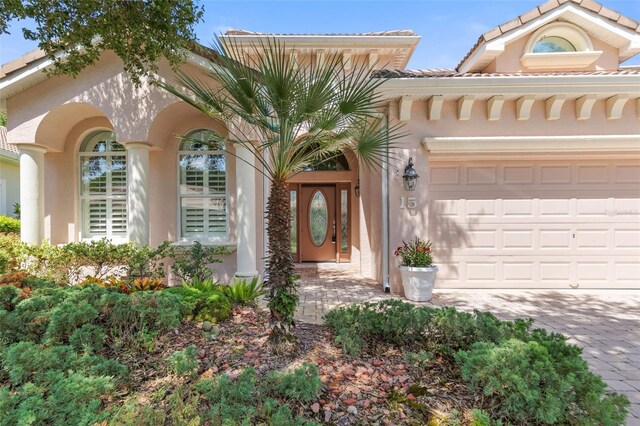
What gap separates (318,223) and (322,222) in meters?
0.14

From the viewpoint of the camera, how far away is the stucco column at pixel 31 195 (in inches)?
245

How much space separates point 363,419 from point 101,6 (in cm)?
590

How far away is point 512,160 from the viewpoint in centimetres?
675

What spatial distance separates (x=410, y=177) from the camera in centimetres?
637

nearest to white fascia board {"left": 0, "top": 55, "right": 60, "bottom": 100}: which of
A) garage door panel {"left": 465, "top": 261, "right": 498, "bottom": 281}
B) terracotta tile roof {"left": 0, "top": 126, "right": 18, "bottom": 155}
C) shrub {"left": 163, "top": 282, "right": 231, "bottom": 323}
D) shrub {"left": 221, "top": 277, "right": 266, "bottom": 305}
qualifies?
shrub {"left": 163, "top": 282, "right": 231, "bottom": 323}

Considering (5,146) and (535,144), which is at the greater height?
(5,146)

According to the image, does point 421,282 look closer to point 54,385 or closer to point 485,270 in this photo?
point 485,270

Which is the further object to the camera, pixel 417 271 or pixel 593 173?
pixel 593 173

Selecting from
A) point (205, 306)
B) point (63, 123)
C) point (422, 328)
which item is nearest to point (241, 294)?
point (205, 306)

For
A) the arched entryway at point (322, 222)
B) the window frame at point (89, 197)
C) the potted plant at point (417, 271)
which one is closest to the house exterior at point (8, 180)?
the window frame at point (89, 197)

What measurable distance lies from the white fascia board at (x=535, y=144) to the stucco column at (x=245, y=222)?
12.3 feet

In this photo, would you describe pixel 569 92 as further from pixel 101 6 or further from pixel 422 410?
pixel 101 6

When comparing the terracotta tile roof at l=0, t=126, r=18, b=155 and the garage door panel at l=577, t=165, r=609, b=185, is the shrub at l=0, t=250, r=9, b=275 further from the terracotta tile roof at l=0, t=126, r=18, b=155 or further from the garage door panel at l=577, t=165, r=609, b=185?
the garage door panel at l=577, t=165, r=609, b=185

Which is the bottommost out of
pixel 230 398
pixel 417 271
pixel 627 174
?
pixel 230 398
